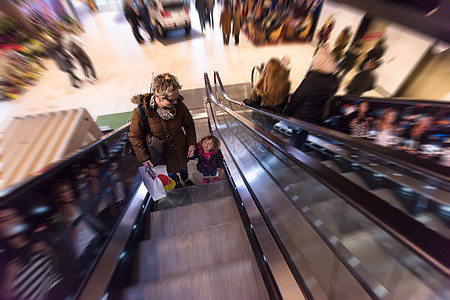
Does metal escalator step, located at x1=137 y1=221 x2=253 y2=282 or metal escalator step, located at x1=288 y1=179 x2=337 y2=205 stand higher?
metal escalator step, located at x1=288 y1=179 x2=337 y2=205

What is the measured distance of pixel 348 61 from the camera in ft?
11.2

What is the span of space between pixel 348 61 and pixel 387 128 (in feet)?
5.52

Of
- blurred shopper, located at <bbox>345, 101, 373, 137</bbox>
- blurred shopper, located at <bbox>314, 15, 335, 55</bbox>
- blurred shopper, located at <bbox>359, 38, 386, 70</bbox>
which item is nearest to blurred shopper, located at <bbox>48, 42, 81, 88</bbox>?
blurred shopper, located at <bbox>345, 101, 373, 137</bbox>

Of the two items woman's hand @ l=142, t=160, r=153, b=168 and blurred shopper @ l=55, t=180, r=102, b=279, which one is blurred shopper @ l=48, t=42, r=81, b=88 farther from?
blurred shopper @ l=55, t=180, r=102, b=279

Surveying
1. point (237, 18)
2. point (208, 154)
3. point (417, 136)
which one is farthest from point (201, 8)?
point (417, 136)

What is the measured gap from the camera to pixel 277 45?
28.9ft

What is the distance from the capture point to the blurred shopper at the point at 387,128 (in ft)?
7.46

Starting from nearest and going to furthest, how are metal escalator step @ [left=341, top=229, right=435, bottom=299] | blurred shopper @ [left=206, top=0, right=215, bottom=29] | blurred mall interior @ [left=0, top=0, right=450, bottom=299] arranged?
metal escalator step @ [left=341, top=229, right=435, bottom=299], blurred mall interior @ [left=0, top=0, right=450, bottom=299], blurred shopper @ [left=206, top=0, right=215, bottom=29]

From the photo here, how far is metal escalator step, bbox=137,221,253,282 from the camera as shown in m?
1.59

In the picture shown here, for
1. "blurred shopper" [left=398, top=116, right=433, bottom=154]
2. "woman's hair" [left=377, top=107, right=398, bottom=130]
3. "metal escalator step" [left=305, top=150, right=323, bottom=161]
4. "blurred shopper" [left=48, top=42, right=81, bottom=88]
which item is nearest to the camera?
"blurred shopper" [left=398, top=116, right=433, bottom=154]

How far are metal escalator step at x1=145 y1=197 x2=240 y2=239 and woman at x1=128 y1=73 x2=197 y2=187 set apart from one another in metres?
0.56

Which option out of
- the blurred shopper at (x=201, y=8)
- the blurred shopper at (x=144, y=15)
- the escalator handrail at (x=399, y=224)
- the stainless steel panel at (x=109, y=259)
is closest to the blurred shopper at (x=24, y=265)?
the stainless steel panel at (x=109, y=259)

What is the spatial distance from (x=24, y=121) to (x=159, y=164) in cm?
235

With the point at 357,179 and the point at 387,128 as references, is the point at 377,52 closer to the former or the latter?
the point at 387,128
